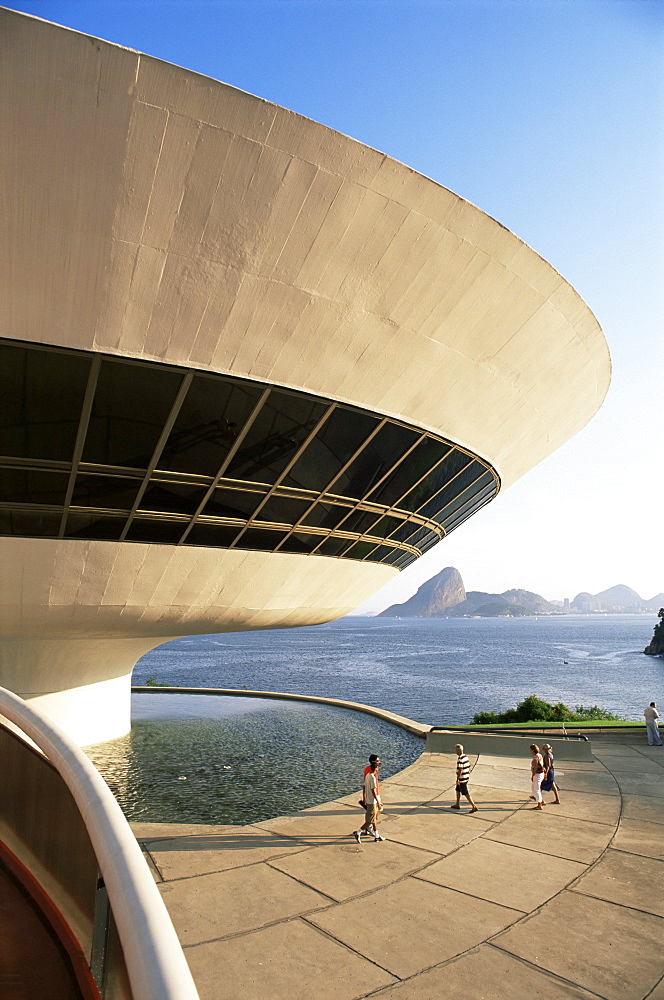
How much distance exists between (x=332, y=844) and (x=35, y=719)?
6076 millimetres

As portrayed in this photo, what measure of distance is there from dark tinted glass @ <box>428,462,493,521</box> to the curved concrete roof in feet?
11.8

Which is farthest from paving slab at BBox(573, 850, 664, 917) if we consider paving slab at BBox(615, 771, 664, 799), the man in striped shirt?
paving slab at BBox(615, 771, 664, 799)

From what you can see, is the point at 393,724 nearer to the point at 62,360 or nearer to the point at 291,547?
the point at 291,547

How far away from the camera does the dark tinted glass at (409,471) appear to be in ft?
41.8

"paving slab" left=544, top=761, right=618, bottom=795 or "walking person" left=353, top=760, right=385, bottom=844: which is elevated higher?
"walking person" left=353, top=760, right=385, bottom=844

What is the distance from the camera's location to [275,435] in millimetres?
10695

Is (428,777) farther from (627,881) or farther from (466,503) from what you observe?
(466,503)

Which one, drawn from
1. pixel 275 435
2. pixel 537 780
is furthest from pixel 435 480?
pixel 537 780

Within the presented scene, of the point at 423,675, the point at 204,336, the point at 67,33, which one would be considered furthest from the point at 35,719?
the point at 423,675

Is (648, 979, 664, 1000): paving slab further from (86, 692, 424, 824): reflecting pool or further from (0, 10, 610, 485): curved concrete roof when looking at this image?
(0, 10, 610, 485): curved concrete roof

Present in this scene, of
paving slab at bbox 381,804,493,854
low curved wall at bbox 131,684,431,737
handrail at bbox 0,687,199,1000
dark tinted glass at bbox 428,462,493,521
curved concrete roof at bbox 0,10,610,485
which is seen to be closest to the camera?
handrail at bbox 0,687,199,1000

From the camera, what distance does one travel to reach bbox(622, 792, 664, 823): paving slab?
10.3m

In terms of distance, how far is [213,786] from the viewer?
13242 mm

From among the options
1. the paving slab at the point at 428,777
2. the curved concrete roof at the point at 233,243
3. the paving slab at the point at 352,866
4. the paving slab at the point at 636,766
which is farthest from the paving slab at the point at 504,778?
the curved concrete roof at the point at 233,243
